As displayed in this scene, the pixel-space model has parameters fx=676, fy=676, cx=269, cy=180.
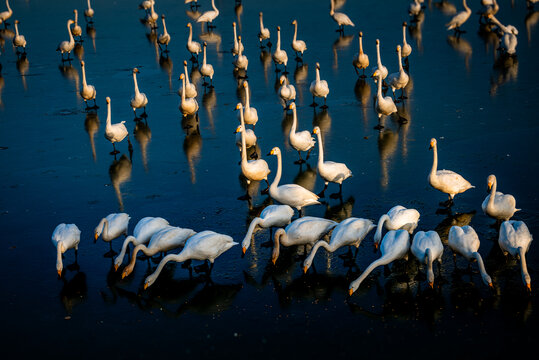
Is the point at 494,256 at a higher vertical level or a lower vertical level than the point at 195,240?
lower

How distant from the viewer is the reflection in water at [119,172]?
16.0 meters

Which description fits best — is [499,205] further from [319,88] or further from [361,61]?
[361,61]

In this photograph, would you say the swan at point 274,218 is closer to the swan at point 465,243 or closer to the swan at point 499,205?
Answer: the swan at point 465,243

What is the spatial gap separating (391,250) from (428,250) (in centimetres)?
Answer: 66

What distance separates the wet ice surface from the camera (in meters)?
9.91

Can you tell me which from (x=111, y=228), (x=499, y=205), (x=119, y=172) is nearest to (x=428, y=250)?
(x=499, y=205)

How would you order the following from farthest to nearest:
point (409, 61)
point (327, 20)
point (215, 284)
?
point (327, 20), point (409, 61), point (215, 284)

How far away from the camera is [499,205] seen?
1233cm

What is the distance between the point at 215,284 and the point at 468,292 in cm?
408

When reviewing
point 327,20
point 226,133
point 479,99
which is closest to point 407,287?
point 226,133

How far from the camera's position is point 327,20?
34.6 metres

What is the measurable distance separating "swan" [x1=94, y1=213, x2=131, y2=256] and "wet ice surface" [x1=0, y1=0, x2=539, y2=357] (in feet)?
1.46

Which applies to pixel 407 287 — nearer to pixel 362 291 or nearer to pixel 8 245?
pixel 362 291

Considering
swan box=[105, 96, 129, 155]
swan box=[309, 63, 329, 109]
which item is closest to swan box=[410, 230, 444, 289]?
swan box=[105, 96, 129, 155]
